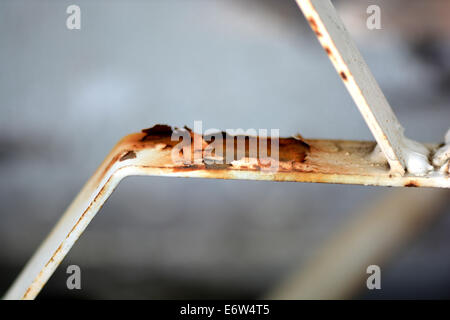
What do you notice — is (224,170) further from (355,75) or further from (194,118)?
(194,118)

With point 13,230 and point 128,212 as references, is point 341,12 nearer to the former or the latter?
point 128,212
